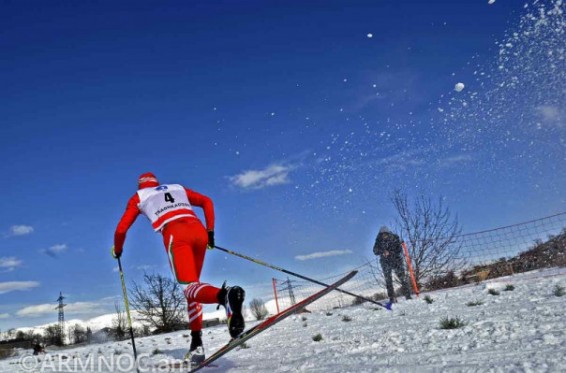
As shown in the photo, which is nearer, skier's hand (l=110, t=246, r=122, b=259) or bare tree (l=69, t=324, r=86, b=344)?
skier's hand (l=110, t=246, r=122, b=259)

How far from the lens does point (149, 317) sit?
33688 mm

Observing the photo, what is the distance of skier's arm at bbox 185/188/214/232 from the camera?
5.31 meters

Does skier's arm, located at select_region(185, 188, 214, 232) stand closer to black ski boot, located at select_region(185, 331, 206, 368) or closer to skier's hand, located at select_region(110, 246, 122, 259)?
skier's hand, located at select_region(110, 246, 122, 259)

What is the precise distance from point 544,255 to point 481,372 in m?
16.9

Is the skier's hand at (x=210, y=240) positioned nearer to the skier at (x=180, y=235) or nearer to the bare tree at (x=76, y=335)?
the skier at (x=180, y=235)

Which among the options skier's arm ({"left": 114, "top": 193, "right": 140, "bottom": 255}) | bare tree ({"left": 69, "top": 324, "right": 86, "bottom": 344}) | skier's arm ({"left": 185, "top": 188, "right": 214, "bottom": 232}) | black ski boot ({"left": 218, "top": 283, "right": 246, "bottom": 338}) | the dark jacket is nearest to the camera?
black ski boot ({"left": 218, "top": 283, "right": 246, "bottom": 338})

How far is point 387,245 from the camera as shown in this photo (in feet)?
35.8

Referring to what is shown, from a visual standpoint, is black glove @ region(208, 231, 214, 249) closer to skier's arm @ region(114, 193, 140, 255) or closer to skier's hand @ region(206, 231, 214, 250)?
skier's hand @ region(206, 231, 214, 250)

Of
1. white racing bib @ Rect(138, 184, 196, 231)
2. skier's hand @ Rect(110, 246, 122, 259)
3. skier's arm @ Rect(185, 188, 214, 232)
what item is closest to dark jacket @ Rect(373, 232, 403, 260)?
skier's arm @ Rect(185, 188, 214, 232)

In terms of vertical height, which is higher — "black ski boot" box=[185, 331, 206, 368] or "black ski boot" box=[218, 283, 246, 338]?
"black ski boot" box=[218, 283, 246, 338]

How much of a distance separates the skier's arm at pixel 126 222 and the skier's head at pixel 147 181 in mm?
237

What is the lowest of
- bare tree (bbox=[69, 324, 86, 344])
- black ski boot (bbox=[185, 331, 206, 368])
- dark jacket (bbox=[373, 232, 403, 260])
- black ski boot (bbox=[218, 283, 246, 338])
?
black ski boot (bbox=[185, 331, 206, 368])

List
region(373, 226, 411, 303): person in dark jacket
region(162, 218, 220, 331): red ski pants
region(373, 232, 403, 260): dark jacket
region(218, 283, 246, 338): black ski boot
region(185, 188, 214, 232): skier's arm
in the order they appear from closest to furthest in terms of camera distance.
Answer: region(218, 283, 246, 338): black ski boot, region(162, 218, 220, 331): red ski pants, region(185, 188, 214, 232): skier's arm, region(373, 226, 411, 303): person in dark jacket, region(373, 232, 403, 260): dark jacket

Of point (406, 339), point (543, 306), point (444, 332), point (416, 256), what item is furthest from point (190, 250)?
point (416, 256)
